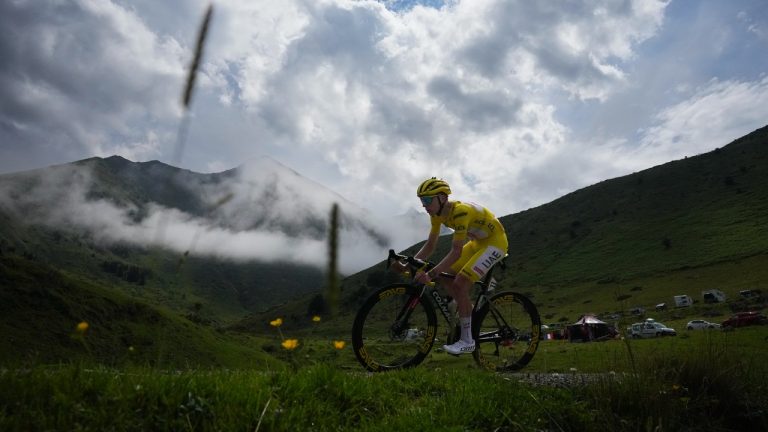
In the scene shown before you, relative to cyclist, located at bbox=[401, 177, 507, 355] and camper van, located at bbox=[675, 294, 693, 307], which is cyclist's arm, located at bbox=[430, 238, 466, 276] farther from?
camper van, located at bbox=[675, 294, 693, 307]

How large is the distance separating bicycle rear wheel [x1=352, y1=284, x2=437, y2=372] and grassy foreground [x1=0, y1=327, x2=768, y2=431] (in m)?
1.67

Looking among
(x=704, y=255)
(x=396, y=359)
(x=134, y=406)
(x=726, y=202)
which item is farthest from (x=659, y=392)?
(x=726, y=202)

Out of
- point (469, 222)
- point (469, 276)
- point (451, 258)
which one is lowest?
point (469, 276)

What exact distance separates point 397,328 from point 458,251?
186 cm

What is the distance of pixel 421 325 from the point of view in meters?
8.85

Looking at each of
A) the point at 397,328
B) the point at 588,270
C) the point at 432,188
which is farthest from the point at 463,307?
the point at 588,270

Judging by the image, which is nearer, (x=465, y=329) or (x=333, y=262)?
(x=333, y=262)

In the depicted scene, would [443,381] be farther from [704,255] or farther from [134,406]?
[704,255]

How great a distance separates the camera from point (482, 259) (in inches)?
355

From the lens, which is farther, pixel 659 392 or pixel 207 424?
pixel 659 392

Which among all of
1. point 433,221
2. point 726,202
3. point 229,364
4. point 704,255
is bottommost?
point 229,364

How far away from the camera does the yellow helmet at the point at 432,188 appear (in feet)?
28.3

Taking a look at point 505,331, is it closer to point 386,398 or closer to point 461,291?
point 461,291

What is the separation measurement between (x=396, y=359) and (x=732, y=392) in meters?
5.20
